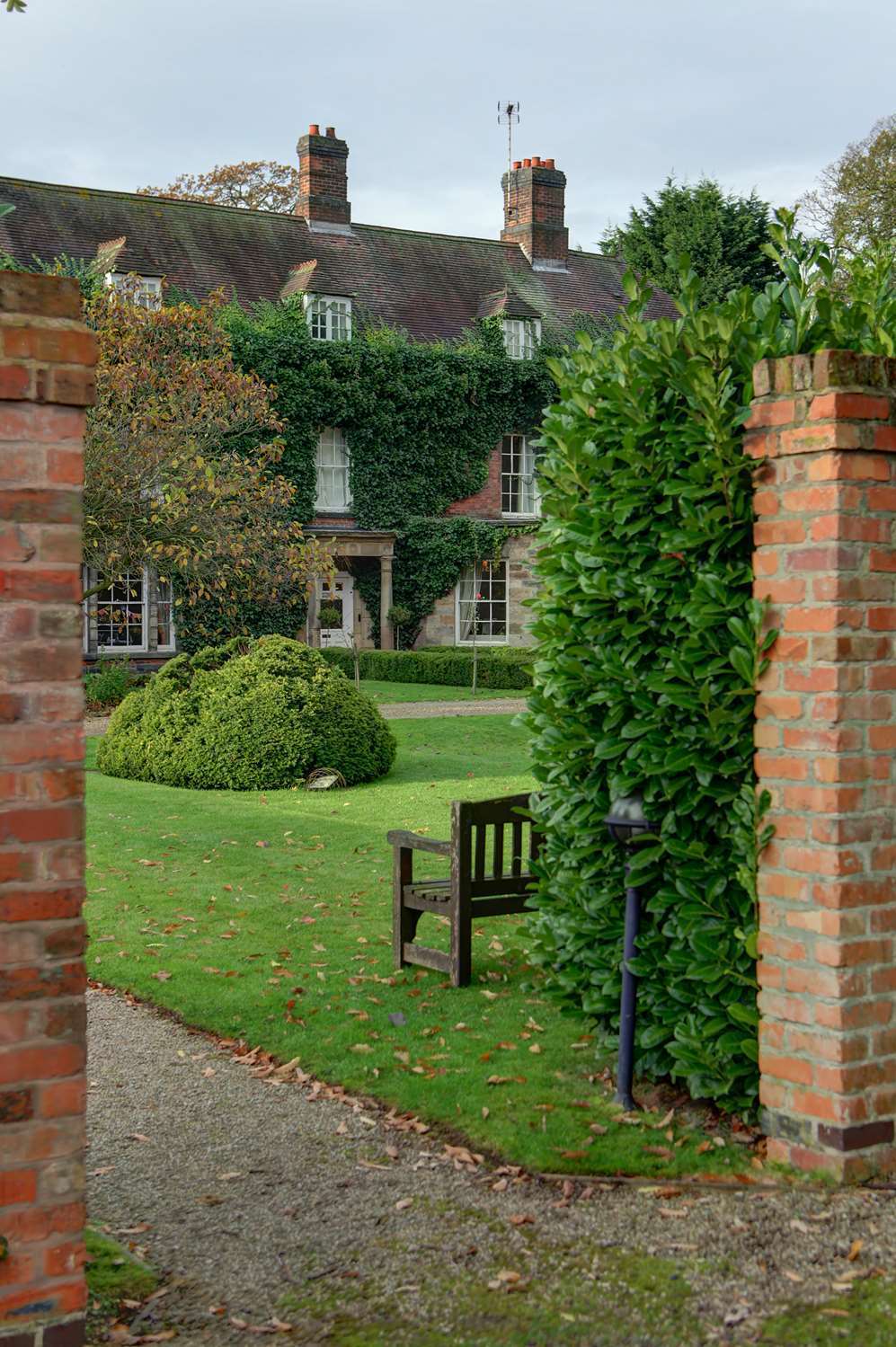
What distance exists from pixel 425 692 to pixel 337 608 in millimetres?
6783

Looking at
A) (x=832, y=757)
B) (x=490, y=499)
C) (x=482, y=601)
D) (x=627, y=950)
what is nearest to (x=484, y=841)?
(x=627, y=950)

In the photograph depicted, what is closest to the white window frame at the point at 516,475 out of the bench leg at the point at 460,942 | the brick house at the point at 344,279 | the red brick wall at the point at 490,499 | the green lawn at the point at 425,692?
the brick house at the point at 344,279

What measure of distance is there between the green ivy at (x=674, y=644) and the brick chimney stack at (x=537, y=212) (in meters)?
31.8

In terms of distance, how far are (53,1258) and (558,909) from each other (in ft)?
10.3

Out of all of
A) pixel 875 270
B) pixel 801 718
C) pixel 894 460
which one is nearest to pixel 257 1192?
pixel 801 718

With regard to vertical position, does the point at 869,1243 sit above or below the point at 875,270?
below

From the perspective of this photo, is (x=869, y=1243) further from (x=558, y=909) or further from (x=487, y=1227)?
(x=558, y=909)

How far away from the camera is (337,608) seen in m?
31.4

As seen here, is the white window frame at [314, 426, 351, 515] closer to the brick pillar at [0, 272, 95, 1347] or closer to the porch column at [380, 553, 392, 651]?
the porch column at [380, 553, 392, 651]

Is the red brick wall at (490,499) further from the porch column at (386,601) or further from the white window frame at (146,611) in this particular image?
the white window frame at (146,611)

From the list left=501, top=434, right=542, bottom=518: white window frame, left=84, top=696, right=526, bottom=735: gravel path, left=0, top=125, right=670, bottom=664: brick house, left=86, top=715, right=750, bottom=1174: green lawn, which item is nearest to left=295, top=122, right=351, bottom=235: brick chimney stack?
left=0, top=125, right=670, bottom=664: brick house

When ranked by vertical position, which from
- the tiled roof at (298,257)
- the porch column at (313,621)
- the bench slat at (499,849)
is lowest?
the bench slat at (499,849)

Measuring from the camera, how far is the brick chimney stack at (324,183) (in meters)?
32.5

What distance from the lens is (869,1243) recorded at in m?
4.21
